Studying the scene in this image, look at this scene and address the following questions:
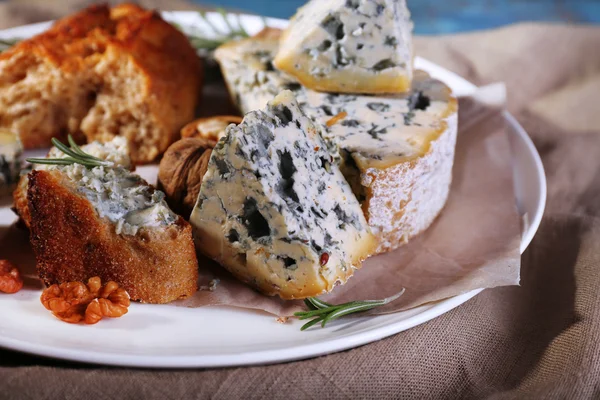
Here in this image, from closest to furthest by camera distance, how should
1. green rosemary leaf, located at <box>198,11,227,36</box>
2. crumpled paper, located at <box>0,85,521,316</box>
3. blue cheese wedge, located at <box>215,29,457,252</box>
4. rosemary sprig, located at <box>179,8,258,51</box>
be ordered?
crumpled paper, located at <box>0,85,521,316</box> < blue cheese wedge, located at <box>215,29,457,252</box> < rosemary sprig, located at <box>179,8,258,51</box> < green rosemary leaf, located at <box>198,11,227,36</box>

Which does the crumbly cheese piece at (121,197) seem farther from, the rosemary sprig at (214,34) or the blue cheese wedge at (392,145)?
the rosemary sprig at (214,34)

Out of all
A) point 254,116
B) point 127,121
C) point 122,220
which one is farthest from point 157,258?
point 127,121

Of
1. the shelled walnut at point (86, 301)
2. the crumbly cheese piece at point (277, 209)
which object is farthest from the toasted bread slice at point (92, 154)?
the crumbly cheese piece at point (277, 209)

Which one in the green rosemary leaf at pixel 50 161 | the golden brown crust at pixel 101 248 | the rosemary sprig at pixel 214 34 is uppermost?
the rosemary sprig at pixel 214 34

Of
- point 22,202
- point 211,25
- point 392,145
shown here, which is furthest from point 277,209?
point 211,25

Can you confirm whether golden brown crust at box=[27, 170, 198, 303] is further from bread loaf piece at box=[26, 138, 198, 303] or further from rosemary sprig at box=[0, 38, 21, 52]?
rosemary sprig at box=[0, 38, 21, 52]

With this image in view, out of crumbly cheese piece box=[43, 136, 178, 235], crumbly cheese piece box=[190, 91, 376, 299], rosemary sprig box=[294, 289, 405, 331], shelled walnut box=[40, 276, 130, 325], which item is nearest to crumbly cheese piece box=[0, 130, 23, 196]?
crumbly cheese piece box=[43, 136, 178, 235]

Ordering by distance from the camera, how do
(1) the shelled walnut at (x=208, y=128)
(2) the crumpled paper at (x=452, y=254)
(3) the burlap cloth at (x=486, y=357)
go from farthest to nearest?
(1) the shelled walnut at (x=208, y=128)
(2) the crumpled paper at (x=452, y=254)
(3) the burlap cloth at (x=486, y=357)
